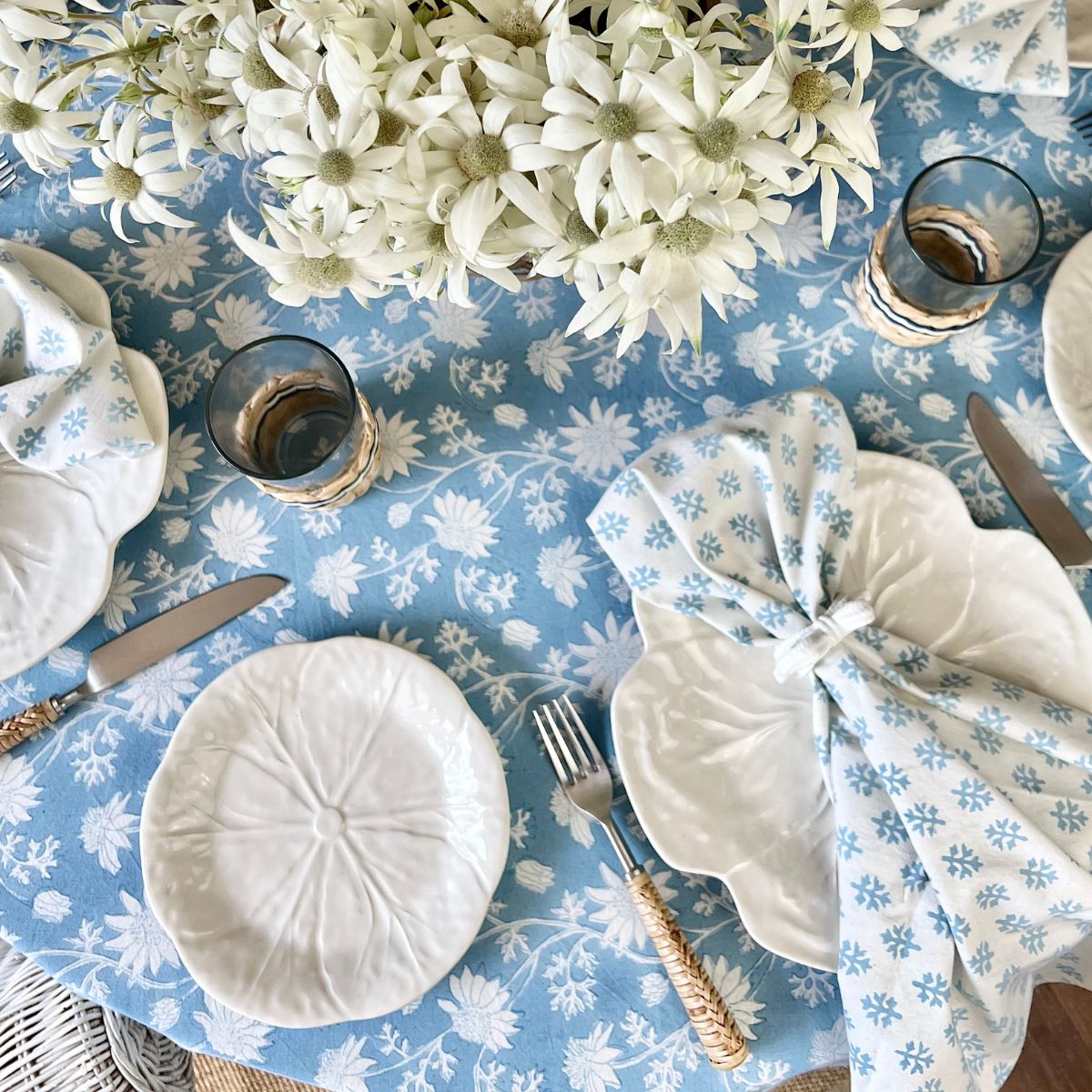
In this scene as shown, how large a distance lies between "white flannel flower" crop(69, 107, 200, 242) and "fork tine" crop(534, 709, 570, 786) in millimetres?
390

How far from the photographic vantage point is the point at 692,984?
1.83 feet

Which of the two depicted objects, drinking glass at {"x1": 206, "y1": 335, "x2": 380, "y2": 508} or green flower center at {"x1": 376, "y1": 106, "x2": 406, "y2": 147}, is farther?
drinking glass at {"x1": 206, "y1": 335, "x2": 380, "y2": 508}

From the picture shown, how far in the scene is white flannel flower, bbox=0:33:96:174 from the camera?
1.49 ft

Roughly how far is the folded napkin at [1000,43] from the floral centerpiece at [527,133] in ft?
1.00

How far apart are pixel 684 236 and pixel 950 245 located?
353mm

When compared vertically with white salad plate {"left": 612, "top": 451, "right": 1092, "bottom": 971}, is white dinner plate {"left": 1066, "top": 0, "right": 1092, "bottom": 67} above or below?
above

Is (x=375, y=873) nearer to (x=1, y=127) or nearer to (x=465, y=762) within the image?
(x=465, y=762)

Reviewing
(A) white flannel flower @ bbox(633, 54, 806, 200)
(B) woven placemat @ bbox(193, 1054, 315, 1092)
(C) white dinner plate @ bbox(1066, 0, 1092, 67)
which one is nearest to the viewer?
(A) white flannel flower @ bbox(633, 54, 806, 200)

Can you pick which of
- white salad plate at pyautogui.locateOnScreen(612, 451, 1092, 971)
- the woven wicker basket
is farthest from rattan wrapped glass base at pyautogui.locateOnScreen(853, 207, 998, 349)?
the woven wicker basket

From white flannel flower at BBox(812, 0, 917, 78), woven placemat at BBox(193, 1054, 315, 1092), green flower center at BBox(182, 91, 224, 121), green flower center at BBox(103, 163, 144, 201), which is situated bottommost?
woven placemat at BBox(193, 1054, 315, 1092)

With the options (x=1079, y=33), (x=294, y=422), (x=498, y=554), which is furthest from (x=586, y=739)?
(x=1079, y=33)

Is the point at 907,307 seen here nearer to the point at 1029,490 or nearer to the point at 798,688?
the point at 1029,490

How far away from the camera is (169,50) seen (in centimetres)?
47

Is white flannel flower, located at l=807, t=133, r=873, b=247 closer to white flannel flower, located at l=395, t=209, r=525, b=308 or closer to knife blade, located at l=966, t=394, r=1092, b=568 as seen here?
white flannel flower, located at l=395, t=209, r=525, b=308
